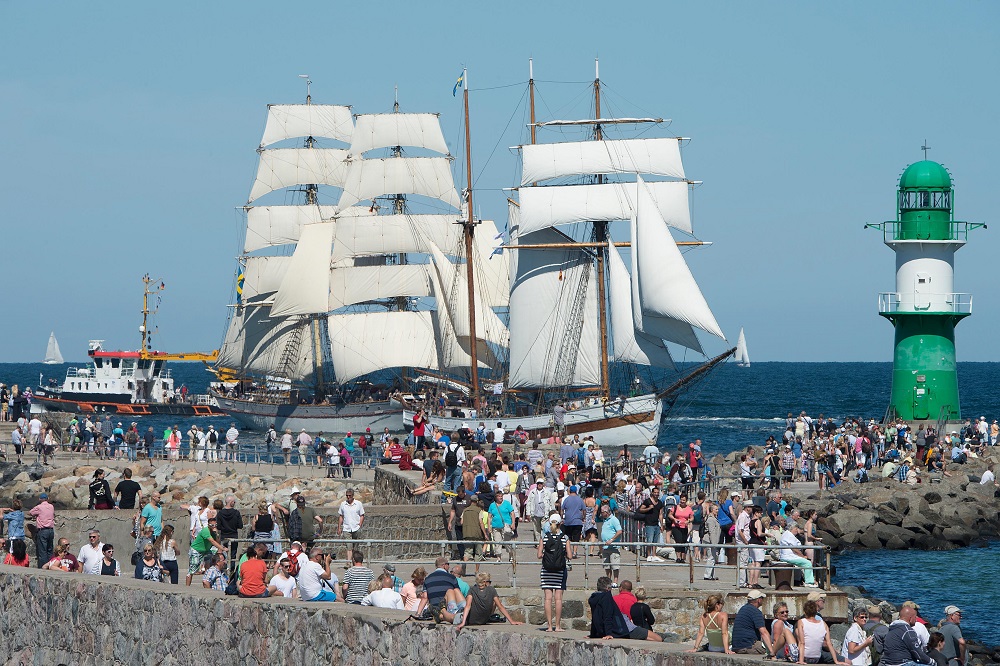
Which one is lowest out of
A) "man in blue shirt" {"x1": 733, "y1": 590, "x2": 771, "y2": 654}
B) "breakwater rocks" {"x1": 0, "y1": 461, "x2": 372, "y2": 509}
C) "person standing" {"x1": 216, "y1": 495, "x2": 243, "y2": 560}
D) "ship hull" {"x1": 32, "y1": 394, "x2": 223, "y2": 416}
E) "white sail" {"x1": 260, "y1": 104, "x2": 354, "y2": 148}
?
"man in blue shirt" {"x1": 733, "y1": 590, "x2": 771, "y2": 654}

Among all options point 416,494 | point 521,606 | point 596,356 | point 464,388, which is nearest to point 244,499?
point 416,494

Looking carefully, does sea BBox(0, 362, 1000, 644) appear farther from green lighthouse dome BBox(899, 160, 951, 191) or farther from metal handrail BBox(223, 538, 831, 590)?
green lighthouse dome BBox(899, 160, 951, 191)

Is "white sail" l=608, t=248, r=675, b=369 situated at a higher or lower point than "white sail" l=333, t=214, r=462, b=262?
lower

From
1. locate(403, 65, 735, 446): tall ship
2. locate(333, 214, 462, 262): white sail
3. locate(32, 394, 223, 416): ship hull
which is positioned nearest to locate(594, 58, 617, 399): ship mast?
locate(403, 65, 735, 446): tall ship

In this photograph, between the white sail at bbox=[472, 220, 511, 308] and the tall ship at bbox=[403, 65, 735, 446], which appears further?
the white sail at bbox=[472, 220, 511, 308]

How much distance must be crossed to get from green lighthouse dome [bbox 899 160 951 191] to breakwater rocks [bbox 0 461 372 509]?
19.8 m

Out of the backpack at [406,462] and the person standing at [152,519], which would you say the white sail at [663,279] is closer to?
the backpack at [406,462]

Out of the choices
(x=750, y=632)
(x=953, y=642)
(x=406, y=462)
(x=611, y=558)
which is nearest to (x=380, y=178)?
(x=406, y=462)

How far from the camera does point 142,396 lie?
90312 millimetres

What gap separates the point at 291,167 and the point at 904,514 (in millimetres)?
56258

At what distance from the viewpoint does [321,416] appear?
251 ft

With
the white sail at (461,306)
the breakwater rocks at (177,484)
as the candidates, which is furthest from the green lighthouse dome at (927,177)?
the white sail at (461,306)

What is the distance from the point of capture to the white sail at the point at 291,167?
83.4m

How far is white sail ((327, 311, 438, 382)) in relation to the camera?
241 feet
